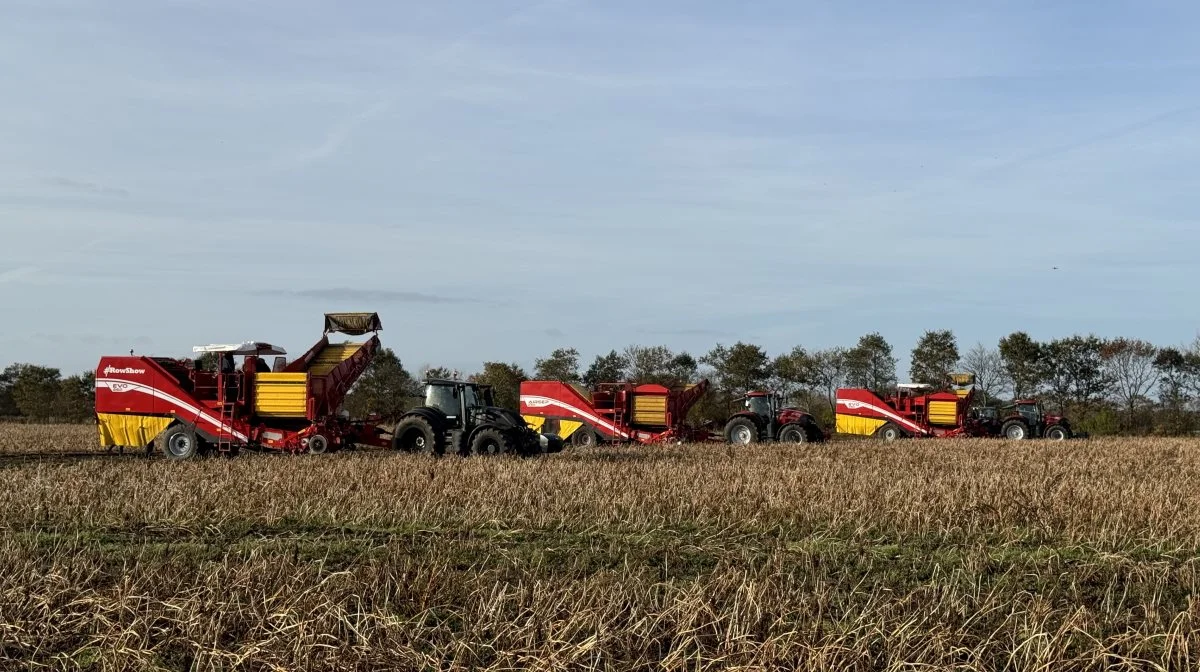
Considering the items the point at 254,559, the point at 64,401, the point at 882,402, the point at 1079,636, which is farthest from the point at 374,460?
the point at 64,401

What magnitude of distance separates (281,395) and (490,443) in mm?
4094

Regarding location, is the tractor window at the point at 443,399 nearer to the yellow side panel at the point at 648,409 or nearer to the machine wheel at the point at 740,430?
the yellow side panel at the point at 648,409

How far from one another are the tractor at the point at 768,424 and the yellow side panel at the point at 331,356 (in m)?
9.87

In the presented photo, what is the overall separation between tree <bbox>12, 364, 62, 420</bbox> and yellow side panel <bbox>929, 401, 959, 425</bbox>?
1322 inches

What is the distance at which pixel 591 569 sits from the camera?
7.16 metres

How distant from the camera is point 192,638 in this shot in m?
5.12

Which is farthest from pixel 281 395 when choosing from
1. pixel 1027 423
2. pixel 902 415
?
pixel 1027 423

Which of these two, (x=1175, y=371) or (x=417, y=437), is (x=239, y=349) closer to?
(x=417, y=437)

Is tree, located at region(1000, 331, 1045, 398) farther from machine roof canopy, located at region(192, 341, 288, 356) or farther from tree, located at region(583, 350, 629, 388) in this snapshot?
machine roof canopy, located at region(192, 341, 288, 356)

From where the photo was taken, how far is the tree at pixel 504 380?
41.5 metres

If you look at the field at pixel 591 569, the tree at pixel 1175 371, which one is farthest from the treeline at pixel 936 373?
the field at pixel 591 569

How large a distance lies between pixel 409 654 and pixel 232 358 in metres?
14.8

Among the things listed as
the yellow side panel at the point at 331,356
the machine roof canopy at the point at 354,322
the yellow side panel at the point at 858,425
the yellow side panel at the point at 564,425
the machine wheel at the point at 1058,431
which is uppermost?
the machine roof canopy at the point at 354,322

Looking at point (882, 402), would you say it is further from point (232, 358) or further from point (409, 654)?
point (409, 654)
